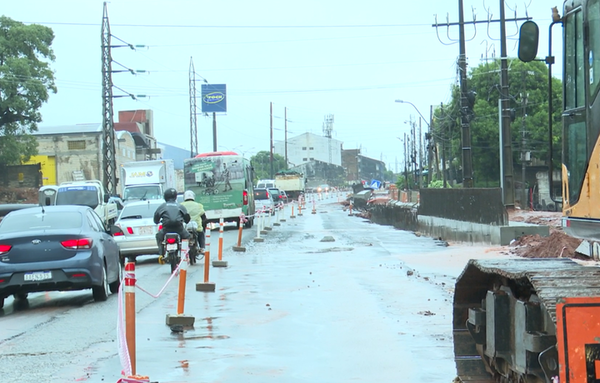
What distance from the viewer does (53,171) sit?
79250 millimetres

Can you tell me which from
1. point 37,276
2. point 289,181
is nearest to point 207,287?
point 37,276

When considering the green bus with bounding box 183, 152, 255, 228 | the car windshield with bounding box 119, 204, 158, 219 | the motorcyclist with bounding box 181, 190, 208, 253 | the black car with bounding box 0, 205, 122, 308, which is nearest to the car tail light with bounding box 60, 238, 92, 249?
the black car with bounding box 0, 205, 122, 308

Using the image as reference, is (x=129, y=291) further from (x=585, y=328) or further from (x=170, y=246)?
(x=170, y=246)

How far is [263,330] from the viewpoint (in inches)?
443

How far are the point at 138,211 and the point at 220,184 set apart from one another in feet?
54.3

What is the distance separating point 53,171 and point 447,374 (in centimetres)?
7468

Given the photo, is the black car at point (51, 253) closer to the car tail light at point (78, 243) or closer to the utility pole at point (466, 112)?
the car tail light at point (78, 243)

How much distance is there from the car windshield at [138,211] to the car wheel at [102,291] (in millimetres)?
9063

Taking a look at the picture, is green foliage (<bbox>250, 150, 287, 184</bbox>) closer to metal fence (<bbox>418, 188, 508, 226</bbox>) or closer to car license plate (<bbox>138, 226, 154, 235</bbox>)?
metal fence (<bbox>418, 188, 508, 226</bbox>)

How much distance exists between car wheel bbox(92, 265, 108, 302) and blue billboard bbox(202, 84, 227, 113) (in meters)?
84.0

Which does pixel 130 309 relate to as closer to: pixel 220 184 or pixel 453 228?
pixel 453 228

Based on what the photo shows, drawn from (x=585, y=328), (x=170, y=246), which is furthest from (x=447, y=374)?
(x=170, y=246)

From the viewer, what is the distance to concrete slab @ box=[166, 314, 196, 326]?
11.2 m

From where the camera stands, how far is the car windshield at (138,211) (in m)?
23.7
